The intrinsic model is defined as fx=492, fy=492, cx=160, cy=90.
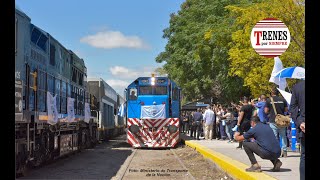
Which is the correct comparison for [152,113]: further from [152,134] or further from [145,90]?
[145,90]

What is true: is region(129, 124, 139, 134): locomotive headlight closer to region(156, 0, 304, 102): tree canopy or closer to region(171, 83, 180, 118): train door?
region(171, 83, 180, 118): train door

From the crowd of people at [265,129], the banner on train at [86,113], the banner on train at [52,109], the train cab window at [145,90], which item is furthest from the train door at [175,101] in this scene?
the banner on train at [52,109]

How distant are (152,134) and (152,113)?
0.93 meters

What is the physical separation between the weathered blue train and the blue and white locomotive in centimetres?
192

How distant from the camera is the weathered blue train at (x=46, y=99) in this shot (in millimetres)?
11000

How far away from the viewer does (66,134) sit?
16531 millimetres

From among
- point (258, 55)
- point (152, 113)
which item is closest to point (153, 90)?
point (152, 113)

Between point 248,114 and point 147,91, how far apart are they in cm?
825

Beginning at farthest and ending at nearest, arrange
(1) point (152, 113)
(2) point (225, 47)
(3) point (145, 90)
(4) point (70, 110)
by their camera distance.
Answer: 1. (2) point (225, 47)
2. (3) point (145, 90)
3. (1) point (152, 113)
4. (4) point (70, 110)

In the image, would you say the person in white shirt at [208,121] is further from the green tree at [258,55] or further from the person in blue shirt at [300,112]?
the person in blue shirt at [300,112]

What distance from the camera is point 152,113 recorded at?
21859mm

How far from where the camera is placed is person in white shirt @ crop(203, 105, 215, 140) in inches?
924

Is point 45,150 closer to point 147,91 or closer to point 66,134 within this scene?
point 66,134
